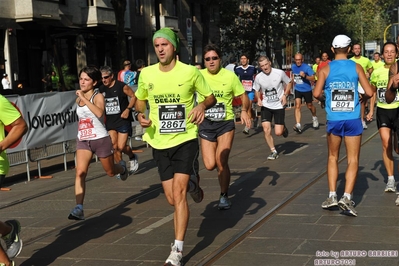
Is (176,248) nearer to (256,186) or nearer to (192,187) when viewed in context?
(192,187)

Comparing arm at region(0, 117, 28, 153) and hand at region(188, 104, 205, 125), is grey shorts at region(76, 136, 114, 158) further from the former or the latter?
arm at region(0, 117, 28, 153)

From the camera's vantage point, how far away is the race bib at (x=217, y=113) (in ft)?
28.7

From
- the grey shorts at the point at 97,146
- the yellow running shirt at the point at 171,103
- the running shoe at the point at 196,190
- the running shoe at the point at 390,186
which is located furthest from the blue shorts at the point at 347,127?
the grey shorts at the point at 97,146

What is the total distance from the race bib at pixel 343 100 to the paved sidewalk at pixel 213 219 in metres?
1.13

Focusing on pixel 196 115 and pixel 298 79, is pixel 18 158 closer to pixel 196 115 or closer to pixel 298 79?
pixel 196 115

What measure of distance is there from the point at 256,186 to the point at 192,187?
129 inches

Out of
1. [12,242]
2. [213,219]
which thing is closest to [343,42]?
[213,219]

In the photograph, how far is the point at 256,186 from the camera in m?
9.99

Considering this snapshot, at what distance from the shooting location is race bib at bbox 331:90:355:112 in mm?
7695

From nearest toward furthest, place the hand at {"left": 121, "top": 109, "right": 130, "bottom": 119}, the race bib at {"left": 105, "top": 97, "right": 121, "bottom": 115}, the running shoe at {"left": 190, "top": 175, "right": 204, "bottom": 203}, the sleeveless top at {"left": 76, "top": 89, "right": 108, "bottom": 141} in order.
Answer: the running shoe at {"left": 190, "top": 175, "right": 204, "bottom": 203} < the sleeveless top at {"left": 76, "top": 89, "right": 108, "bottom": 141} < the hand at {"left": 121, "top": 109, "right": 130, "bottom": 119} < the race bib at {"left": 105, "top": 97, "right": 121, "bottom": 115}

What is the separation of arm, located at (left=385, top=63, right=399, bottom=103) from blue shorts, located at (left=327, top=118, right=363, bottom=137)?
464 mm

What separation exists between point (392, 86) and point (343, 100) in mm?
637

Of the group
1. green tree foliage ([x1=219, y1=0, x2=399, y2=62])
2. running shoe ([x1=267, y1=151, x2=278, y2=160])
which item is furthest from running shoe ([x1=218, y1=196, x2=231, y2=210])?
green tree foliage ([x1=219, y1=0, x2=399, y2=62])

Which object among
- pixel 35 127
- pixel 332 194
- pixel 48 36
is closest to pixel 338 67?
pixel 332 194
